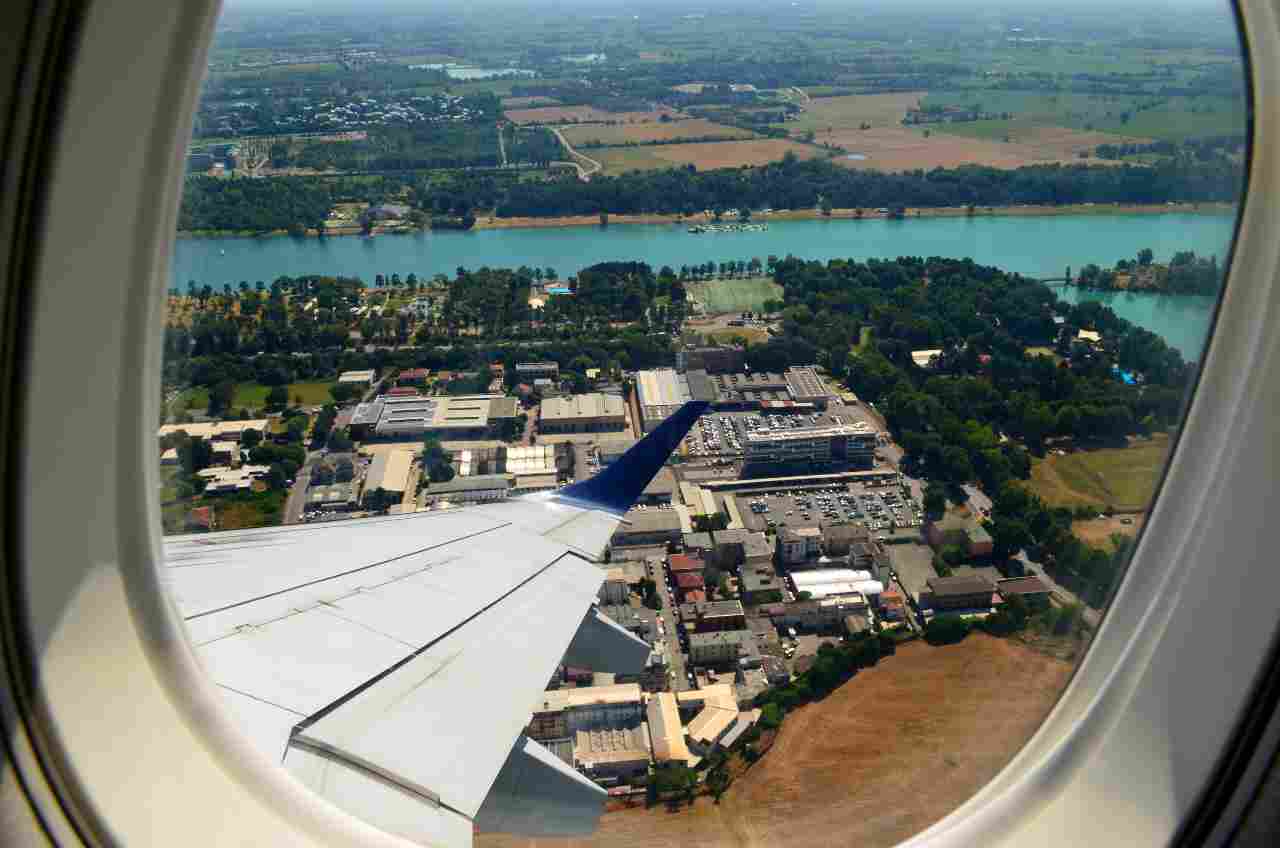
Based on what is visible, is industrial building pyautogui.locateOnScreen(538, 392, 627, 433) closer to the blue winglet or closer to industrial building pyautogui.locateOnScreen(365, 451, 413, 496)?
industrial building pyautogui.locateOnScreen(365, 451, 413, 496)

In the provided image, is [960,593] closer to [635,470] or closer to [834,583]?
[834,583]

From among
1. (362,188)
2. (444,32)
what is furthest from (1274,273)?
(444,32)

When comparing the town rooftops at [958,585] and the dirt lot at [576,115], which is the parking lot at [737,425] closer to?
the town rooftops at [958,585]

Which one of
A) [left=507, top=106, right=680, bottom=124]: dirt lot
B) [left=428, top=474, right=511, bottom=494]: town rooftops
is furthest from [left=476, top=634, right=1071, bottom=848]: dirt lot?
[left=507, top=106, right=680, bottom=124]: dirt lot

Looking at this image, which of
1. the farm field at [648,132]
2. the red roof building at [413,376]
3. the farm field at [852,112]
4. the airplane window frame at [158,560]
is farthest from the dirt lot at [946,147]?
the red roof building at [413,376]

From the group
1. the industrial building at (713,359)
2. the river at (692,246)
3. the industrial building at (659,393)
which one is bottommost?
the industrial building at (659,393)

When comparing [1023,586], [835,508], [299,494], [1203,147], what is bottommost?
[835,508]

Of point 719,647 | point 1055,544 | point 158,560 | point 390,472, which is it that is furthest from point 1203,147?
point 390,472

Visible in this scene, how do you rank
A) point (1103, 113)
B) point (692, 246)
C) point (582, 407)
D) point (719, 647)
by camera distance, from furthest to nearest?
point (692, 246)
point (582, 407)
point (1103, 113)
point (719, 647)
